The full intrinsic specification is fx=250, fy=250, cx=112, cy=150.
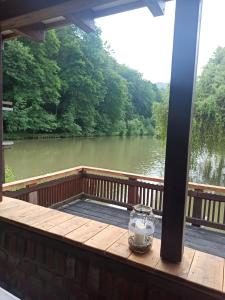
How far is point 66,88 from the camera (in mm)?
19359

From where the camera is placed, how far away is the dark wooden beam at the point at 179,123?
1268 mm

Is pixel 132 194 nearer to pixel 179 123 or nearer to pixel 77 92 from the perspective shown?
pixel 179 123

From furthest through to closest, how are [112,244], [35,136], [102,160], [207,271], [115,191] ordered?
[35,136] → [102,160] → [115,191] → [112,244] → [207,271]

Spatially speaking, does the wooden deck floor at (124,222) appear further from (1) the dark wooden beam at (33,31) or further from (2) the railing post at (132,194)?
(1) the dark wooden beam at (33,31)

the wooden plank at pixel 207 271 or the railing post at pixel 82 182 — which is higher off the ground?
the wooden plank at pixel 207 271

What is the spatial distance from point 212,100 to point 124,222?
5.45 meters

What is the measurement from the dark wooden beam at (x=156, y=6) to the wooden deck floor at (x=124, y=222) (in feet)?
7.76

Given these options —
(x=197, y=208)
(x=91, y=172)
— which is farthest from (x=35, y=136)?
(x=197, y=208)

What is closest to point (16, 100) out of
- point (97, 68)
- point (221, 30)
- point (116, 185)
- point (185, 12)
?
point (97, 68)

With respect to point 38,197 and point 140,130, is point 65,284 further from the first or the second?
point 140,130

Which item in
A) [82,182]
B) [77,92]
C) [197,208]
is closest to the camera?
[197,208]

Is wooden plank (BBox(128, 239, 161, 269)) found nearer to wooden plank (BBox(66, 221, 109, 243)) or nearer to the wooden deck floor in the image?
wooden plank (BBox(66, 221, 109, 243))

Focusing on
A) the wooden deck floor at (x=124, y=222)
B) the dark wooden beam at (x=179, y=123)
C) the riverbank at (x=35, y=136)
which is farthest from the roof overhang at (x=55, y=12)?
the riverbank at (x=35, y=136)

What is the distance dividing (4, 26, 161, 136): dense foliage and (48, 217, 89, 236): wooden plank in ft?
45.7
